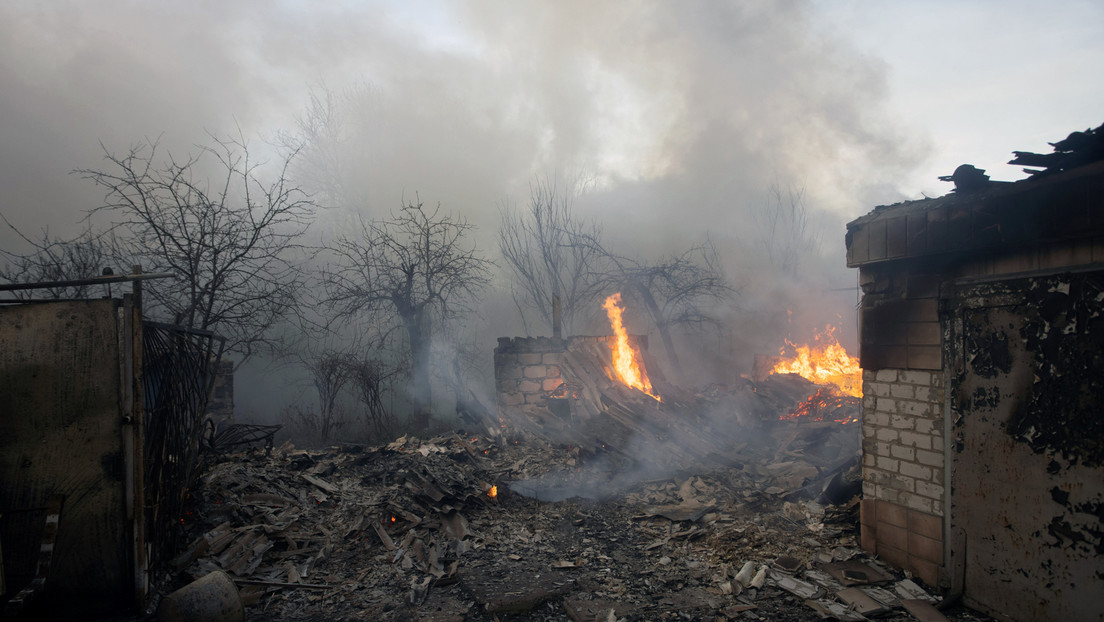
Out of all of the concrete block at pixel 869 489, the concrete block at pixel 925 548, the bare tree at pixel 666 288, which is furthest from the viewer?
the bare tree at pixel 666 288

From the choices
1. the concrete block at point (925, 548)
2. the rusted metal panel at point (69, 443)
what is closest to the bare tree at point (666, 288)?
the concrete block at point (925, 548)

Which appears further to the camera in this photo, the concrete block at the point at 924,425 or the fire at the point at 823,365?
the fire at the point at 823,365

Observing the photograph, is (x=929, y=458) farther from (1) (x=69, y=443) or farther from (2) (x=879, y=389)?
(1) (x=69, y=443)

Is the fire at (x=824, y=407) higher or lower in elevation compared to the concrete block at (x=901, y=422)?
lower

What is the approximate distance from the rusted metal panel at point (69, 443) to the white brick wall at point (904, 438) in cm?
675

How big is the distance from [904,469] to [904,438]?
0.29 metres

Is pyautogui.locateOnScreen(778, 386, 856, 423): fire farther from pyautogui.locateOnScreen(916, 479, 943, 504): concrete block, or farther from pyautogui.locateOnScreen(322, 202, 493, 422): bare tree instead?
pyautogui.locateOnScreen(322, 202, 493, 422): bare tree

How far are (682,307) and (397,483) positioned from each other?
16374mm

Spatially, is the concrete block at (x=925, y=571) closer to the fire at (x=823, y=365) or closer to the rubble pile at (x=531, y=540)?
the rubble pile at (x=531, y=540)

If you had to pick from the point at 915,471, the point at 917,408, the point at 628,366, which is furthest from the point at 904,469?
the point at 628,366

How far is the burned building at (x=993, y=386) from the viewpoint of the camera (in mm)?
3834

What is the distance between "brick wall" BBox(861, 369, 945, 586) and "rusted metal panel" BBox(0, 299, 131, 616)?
6.75m

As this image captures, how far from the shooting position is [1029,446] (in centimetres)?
411

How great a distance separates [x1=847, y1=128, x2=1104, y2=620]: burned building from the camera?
3.83 meters
